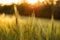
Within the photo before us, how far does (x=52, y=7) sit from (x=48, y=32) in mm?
3567

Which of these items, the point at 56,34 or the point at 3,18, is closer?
the point at 56,34

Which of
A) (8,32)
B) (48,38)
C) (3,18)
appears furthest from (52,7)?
(48,38)

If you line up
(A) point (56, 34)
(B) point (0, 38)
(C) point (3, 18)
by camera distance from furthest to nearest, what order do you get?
(C) point (3, 18)
(B) point (0, 38)
(A) point (56, 34)

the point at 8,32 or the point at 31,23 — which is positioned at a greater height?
the point at 31,23

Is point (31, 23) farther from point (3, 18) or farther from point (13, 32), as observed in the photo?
point (3, 18)

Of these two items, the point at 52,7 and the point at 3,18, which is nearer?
the point at 3,18

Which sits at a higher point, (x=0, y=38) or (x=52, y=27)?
(x=52, y=27)

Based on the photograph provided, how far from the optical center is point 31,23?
1396mm

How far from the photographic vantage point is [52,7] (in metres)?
4.82

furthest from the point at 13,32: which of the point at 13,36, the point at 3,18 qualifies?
the point at 3,18

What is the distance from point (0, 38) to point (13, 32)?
0.48 feet

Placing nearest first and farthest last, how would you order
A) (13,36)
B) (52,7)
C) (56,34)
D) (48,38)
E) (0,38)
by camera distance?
(48,38)
(56,34)
(13,36)
(0,38)
(52,7)

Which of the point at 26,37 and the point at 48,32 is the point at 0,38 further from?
the point at 48,32

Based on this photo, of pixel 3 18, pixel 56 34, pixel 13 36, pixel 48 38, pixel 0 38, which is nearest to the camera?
pixel 48 38
